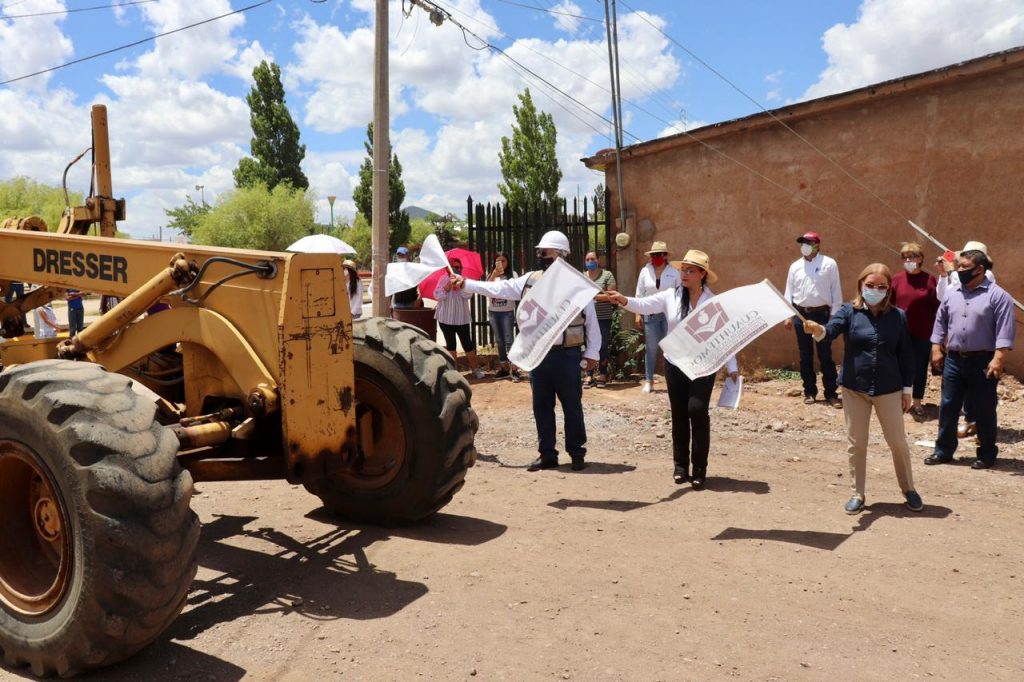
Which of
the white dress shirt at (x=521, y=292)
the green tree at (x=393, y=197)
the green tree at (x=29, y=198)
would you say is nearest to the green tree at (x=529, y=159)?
the green tree at (x=393, y=197)

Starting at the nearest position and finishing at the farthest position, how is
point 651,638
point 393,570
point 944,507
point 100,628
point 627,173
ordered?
point 100,628 → point 651,638 → point 393,570 → point 944,507 → point 627,173

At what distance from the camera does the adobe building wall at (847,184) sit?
31.5 ft

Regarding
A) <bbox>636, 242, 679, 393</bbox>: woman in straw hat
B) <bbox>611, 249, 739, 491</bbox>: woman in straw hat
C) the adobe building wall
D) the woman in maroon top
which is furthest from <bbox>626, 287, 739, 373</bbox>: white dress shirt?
the adobe building wall

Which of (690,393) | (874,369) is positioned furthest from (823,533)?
(690,393)

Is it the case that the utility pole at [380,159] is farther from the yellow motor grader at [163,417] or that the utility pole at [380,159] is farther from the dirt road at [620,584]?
the yellow motor grader at [163,417]

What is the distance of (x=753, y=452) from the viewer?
8.16 metres

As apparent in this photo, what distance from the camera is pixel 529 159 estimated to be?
42.2 meters

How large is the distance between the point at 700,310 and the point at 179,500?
4.27 metres

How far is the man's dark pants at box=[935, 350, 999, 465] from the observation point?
290 inches

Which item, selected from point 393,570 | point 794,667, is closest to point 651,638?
point 794,667

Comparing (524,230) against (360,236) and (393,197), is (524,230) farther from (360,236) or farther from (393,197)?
(360,236)

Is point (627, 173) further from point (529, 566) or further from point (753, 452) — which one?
point (529, 566)

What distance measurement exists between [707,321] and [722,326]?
0.13m

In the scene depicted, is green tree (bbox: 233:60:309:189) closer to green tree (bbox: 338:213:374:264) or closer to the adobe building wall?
green tree (bbox: 338:213:374:264)
